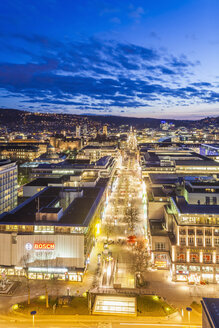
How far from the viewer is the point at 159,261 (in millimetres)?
43875

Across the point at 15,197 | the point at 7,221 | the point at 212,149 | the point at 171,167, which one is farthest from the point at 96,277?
the point at 212,149

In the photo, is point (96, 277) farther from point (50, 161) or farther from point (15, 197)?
point (50, 161)

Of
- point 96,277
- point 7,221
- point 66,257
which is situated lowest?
point 96,277

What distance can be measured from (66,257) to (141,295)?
490 inches

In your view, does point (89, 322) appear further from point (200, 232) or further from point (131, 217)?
point (131, 217)

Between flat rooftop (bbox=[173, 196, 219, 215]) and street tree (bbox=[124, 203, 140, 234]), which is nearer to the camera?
flat rooftop (bbox=[173, 196, 219, 215])

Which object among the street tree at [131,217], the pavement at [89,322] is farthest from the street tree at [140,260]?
the street tree at [131,217]

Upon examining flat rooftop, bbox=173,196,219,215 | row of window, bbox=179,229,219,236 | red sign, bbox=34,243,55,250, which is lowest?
red sign, bbox=34,243,55,250

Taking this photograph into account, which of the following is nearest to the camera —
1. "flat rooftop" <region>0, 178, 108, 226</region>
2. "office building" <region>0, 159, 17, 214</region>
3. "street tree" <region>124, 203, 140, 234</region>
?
"flat rooftop" <region>0, 178, 108, 226</region>

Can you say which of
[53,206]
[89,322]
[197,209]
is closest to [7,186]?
[53,206]

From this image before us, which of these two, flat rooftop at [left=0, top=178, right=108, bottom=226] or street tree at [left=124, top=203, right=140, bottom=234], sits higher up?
flat rooftop at [left=0, top=178, right=108, bottom=226]

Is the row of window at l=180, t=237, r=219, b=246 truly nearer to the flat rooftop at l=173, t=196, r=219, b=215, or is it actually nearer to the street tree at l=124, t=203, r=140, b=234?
the flat rooftop at l=173, t=196, r=219, b=215

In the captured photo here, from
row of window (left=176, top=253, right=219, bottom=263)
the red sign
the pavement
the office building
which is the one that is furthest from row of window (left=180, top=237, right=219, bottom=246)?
the office building

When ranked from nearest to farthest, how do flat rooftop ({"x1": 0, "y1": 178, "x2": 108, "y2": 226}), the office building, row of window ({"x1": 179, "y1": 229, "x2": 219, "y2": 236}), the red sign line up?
the red sign, row of window ({"x1": 179, "y1": 229, "x2": 219, "y2": 236}), flat rooftop ({"x1": 0, "y1": 178, "x2": 108, "y2": 226}), the office building
